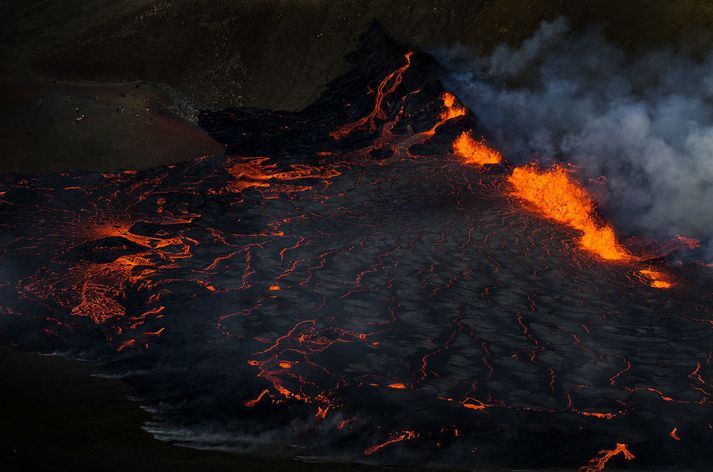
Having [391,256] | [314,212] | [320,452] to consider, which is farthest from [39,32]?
[320,452]

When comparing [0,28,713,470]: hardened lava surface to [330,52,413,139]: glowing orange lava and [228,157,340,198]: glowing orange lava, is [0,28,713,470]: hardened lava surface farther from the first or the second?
[330,52,413,139]: glowing orange lava

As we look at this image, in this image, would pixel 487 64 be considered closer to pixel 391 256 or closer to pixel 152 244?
pixel 391 256

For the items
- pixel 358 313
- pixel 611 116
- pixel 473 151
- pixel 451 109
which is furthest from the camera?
pixel 451 109

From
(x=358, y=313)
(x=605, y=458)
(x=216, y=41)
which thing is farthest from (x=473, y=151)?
(x=605, y=458)

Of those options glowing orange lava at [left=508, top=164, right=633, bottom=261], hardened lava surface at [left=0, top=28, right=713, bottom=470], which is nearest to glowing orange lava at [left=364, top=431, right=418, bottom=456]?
hardened lava surface at [left=0, top=28, right=713, bottom=470]

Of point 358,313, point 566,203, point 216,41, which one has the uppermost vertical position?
point 216,41

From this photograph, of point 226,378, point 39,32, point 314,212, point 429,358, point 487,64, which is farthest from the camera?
point 39,32

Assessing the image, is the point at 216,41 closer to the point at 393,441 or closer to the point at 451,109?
the point at 451,109
